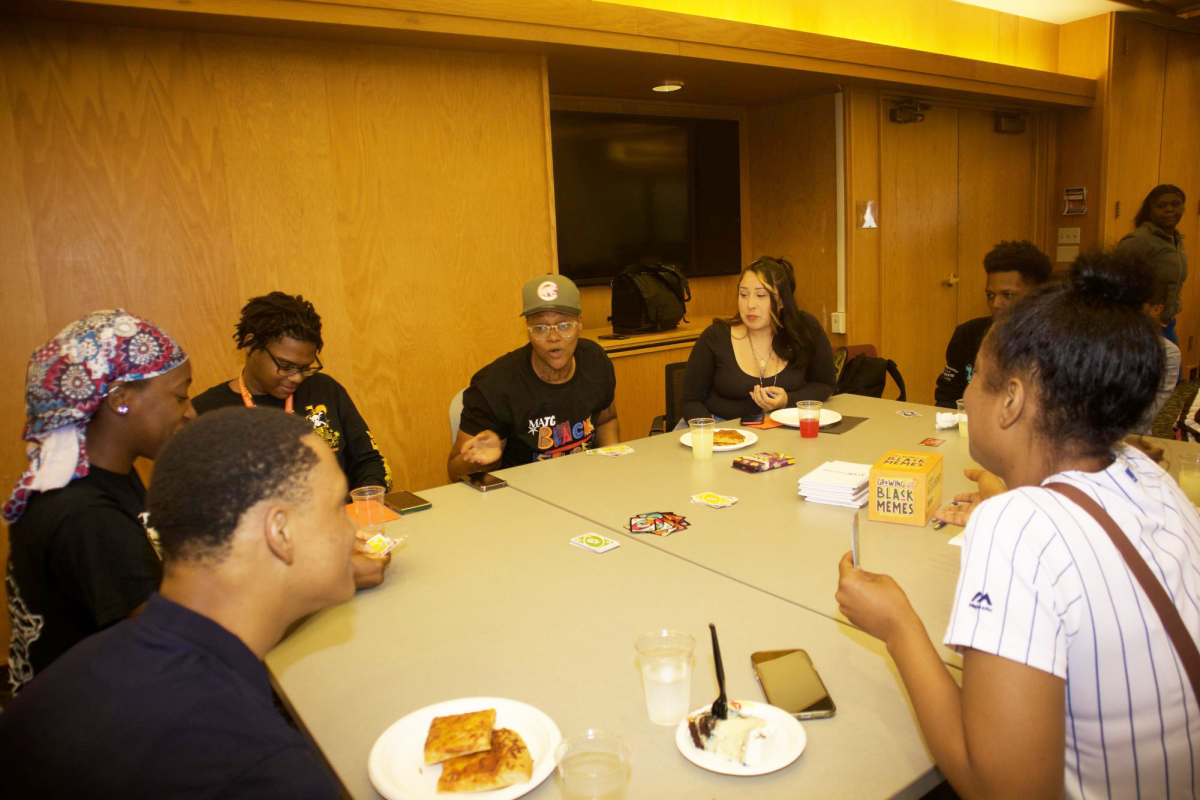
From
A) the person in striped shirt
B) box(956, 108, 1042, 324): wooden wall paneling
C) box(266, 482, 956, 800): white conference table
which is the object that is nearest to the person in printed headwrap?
box(266, 482, 956, 800): white conference table

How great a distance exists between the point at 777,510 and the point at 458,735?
3.73 ft

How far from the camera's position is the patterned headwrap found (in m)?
1.44

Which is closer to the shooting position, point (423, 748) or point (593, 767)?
point (593, 767)

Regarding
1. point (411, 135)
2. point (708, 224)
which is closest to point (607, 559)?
point (411, 135)

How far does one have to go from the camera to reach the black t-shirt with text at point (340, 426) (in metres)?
2.61

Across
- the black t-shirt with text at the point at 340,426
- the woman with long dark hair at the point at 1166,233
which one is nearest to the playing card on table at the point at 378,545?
the black t-shirt with text at the point at 340,426

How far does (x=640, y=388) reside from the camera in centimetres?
462

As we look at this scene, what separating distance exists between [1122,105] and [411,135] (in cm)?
608

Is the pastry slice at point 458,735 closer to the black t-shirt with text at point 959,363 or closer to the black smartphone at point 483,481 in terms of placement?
the black smartphone at point 483,481

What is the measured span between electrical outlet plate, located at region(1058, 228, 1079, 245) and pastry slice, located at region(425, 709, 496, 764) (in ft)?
23.8

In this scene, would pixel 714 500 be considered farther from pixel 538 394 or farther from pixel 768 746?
pixel 768 746

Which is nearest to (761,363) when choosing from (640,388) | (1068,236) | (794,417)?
(794,417)

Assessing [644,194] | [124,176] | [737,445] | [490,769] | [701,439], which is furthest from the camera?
[644,194]

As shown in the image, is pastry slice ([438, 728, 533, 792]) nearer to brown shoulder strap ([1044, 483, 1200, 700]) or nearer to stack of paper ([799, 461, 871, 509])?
brown shoulder strap ([1044, 483, 1200, 700])
